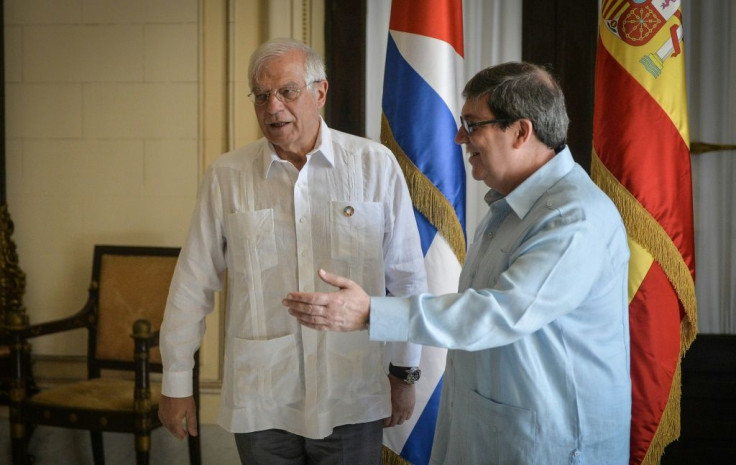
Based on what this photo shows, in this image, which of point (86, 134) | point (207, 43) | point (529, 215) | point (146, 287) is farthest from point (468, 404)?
point (86, 134)

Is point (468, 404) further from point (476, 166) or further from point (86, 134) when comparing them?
point (86, 134)

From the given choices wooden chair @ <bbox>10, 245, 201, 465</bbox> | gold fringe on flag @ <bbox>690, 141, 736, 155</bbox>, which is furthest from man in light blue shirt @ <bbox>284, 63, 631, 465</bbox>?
gold fringe on flag @ <bbox>690, 141, 736, 155</bbox>

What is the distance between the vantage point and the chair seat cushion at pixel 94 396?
9.14 feet

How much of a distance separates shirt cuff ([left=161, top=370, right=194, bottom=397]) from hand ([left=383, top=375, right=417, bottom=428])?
1.77 ft

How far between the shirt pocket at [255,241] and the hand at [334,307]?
1.85ft

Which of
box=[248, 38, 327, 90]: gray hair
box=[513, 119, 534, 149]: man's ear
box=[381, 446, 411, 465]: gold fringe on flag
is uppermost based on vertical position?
box=[248, 38, 327, 90]: gray hair

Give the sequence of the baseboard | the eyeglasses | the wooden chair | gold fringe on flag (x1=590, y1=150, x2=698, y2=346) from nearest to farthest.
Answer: the eyeglasses
gold fringe on flag (x1=590, y1=150, x2=698, y2=346)
the wooden chair
the baseboard

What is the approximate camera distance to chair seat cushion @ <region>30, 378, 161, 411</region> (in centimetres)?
Result: 279

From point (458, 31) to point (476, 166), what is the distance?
1287 millimetres

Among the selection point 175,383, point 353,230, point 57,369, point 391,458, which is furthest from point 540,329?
point 57,369

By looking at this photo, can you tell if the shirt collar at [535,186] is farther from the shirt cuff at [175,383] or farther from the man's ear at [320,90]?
the shirt cuff at [175,383]

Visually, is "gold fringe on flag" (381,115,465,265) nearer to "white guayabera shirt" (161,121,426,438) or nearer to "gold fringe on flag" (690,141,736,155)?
"white guayabera shirt" (161,121,426,438)

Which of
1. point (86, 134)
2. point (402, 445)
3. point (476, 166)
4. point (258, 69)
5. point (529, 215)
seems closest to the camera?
point (529, 215)

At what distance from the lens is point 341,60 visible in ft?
10.9
